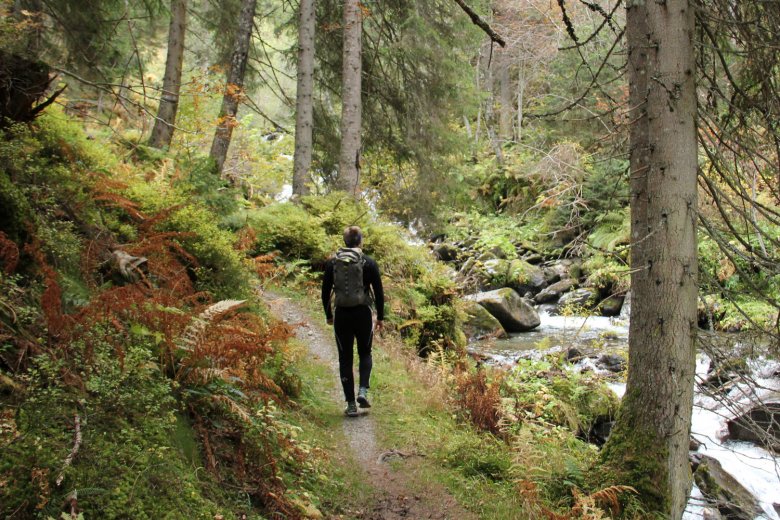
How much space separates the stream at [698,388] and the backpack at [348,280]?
228cm

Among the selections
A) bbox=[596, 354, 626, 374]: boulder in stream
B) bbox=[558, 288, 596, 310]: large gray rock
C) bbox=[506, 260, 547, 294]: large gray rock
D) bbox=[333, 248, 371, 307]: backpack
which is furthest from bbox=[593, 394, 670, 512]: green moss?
bbox=[506, 260, 547, 294]: large gray rock

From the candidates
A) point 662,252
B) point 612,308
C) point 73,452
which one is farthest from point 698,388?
point 612,308

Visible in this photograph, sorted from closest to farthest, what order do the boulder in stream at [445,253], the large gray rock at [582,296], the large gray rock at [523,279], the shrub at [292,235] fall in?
1. the shrub at [292,235]
2. the large gray rock at [582,296]
3. the large gray rock at [523,279]
4. the boulder in stream at [445,253]

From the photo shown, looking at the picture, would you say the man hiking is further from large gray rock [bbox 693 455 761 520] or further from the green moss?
large gray rock [bbox 693 455 761 520]

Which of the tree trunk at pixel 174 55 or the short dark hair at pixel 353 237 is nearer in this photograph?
the short dark hair at pixel 353 237

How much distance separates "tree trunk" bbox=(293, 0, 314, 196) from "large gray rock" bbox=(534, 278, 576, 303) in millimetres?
9127

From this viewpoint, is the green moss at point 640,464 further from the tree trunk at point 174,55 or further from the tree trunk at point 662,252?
the tree trunk at point 174,55

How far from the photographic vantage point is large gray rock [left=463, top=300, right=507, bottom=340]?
14374 millimetres

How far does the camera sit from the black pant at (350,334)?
6309mm

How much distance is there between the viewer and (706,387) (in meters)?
5.49

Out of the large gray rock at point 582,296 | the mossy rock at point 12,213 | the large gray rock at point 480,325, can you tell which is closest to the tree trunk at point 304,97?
the large gray rock at point 480,325

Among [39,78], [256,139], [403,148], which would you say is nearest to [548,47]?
[403,148]

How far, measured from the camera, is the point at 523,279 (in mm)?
19922

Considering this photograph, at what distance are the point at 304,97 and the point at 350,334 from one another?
341 inches
